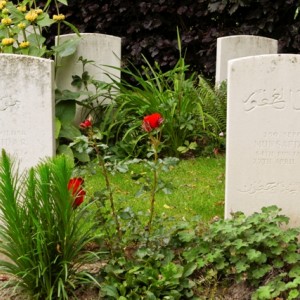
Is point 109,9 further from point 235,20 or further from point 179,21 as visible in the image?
point 235,20

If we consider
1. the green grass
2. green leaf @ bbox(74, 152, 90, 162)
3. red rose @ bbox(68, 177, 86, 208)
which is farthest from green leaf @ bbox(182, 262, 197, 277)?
green leaf @ bbox(74, 152, 90, 162)

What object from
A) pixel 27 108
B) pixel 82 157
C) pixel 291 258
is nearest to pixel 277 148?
pixel 291 258

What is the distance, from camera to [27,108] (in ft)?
16.5

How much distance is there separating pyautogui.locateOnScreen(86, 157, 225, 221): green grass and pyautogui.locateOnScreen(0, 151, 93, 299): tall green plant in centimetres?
117

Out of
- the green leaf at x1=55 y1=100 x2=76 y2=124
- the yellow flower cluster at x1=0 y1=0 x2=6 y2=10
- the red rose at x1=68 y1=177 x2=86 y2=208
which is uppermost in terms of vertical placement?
the yellow flower cluster at x1=0 y1=0 x2=6 y2=10

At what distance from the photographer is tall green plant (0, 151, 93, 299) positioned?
4363 millimetres

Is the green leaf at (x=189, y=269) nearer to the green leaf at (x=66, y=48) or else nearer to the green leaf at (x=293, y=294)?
the green leaf at (x=293, y=294)

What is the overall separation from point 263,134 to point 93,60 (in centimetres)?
330

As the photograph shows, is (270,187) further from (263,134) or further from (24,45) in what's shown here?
(24,45)

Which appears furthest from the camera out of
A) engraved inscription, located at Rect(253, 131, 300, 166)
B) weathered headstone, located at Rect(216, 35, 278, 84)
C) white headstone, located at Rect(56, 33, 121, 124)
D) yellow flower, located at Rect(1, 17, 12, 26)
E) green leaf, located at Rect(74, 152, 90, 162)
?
weathered headstone, located at Rect(216, 35, 278, 84)

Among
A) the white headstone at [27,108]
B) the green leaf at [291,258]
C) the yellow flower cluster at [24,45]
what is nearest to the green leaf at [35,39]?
the yellow flower cluster at [24,45]

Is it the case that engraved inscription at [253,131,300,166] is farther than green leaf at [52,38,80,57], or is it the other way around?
green leaf at [52,38,80,57]

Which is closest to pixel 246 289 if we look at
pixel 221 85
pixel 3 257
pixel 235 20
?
pixel 3 257

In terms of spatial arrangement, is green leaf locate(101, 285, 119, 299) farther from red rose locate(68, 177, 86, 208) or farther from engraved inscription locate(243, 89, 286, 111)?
engraved inscription locate(243, 89, 286, 111)
